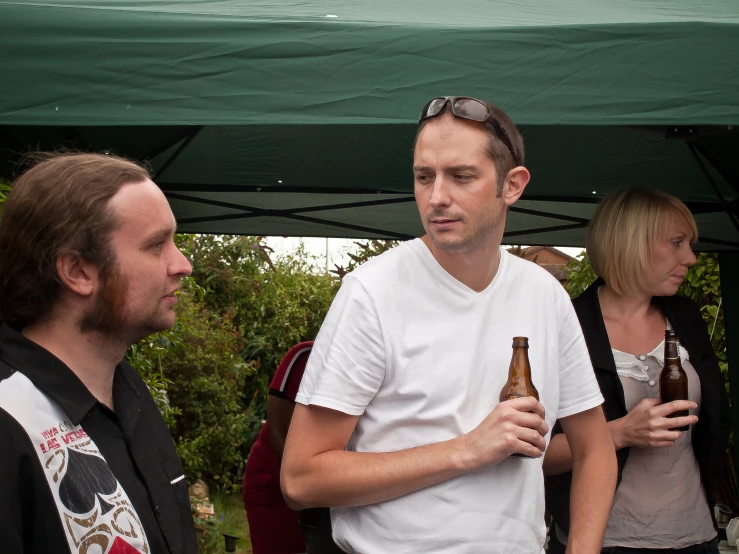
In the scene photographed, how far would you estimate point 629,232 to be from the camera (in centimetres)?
280

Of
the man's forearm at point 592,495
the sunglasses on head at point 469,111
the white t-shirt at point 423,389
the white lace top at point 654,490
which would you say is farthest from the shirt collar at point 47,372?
the white lace top at point 654,490

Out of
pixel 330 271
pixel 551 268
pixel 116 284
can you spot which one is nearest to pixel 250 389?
pixel 330 271

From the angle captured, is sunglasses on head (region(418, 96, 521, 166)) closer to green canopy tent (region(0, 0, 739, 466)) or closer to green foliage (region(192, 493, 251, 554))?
green canopy tent (region(0, 0, 739, 466))

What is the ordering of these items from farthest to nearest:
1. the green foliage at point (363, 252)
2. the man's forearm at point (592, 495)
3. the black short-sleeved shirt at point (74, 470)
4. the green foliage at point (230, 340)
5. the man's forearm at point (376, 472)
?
the green foliage at point (363, 252), the green foliage at point (230, 340), the man's forearm at point (592, 495), the man's forearm at point (376, 472), the black short-sleeved shirt at point (74, 470)

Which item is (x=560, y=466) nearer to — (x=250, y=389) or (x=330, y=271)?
(x=250, y=389)

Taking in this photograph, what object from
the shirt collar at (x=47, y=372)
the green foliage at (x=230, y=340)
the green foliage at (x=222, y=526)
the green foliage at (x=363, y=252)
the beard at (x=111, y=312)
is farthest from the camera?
the green foliage at (x=363, y=252)

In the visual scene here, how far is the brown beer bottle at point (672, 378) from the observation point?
256 cm

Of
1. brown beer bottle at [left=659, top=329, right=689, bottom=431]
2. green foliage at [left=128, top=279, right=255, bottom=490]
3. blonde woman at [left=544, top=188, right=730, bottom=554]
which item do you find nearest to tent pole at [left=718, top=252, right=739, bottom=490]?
blonde woman at [left=544, top=188, right=730, bottom=554]

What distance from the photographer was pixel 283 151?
4129mm

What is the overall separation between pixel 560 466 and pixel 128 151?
2220 mm

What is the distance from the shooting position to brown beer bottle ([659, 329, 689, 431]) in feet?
8.40

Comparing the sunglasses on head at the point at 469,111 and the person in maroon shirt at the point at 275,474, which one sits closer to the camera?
the sunglasses on head at the point at 469,111

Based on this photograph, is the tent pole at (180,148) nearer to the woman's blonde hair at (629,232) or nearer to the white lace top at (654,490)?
the woman's blonde hair at (629,232)

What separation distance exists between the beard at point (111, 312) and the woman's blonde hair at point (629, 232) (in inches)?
66.0
